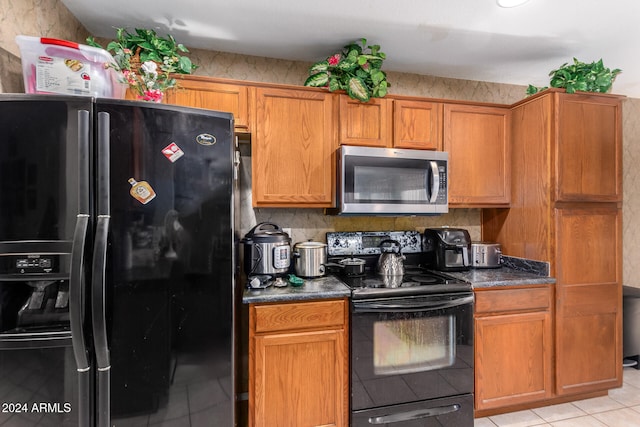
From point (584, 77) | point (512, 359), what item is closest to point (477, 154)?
point (584, 77)

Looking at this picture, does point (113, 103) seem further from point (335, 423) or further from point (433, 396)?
point (433, 396)

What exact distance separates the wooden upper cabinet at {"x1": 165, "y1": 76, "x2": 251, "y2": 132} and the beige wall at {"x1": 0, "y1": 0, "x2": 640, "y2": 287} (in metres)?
0.44

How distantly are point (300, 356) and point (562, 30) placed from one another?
2.67 meters

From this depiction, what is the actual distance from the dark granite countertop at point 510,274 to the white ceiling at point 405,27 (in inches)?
62.3

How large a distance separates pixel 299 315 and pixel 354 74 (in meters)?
1.60

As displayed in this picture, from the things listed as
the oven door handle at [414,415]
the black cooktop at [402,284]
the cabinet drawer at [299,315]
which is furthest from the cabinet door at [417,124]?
the oven door handle at [414,415]

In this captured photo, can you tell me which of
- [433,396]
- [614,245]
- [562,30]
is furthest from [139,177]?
[614,245]

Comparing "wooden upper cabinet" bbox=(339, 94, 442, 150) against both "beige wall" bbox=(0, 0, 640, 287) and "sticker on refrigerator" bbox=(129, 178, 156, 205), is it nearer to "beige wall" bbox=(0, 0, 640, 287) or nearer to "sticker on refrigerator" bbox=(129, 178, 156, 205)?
"beige wall" bbox=(0, 0, 640, 287)

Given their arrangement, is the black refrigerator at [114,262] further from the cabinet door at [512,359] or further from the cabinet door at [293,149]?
the cabinet door at [512,359]

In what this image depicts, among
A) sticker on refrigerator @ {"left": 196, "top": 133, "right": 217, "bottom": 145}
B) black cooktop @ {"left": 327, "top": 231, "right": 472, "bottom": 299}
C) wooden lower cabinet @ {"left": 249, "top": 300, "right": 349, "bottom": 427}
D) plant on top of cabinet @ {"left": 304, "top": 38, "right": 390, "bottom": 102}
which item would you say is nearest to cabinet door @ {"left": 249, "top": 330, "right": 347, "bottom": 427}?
wooden lower cabinet @ {"left": 249, "top": 300, "right": 349, "bottom": 427}

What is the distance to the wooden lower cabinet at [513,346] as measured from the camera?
1976 millimetres

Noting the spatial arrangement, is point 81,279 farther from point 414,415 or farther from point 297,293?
point 414,415

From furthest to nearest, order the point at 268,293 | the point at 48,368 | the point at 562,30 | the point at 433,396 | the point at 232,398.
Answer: the point at 562,30
the point at 433,396
the point at 268,293
the point at 232,398
the point at 48,368

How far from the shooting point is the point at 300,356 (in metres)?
1.71
